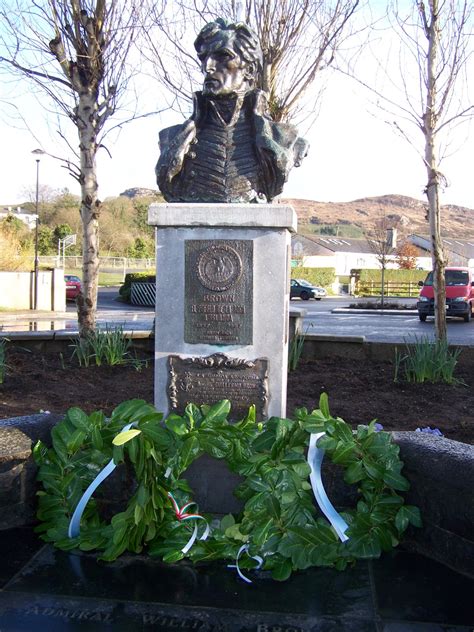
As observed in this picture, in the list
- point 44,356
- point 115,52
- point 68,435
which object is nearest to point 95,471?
point 68,435

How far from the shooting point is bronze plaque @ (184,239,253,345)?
4121 mm

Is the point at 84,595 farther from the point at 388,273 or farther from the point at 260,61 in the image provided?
the point at 388,273

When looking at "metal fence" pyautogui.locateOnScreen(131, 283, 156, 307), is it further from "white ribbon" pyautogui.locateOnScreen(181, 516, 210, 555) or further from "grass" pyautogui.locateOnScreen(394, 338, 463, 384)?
"white ribbon" pyautogui.locateOnScreen(181, 516, 210, 555)

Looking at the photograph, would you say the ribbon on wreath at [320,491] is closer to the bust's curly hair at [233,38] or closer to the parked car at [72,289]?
the bust's curly hair at [233,38]

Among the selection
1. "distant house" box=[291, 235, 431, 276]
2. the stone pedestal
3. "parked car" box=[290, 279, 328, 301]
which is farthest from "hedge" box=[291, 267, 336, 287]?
the stone pedestal

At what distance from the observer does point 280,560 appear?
10.9 feet

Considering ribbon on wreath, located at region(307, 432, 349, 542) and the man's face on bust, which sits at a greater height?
the man's face on bust

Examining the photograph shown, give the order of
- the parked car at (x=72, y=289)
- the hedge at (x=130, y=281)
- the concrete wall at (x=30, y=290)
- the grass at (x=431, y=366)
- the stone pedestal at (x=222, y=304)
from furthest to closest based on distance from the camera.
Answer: the parked car at (x=72, y=289) < the hedge at (x=130, y=281) < the concrete wall at (x=30, y=290) < the grass at (x=431, y=366) < the stone pedestal at (x=222, y=304)

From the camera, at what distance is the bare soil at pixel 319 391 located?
582 centimetres

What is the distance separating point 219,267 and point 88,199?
215 inches

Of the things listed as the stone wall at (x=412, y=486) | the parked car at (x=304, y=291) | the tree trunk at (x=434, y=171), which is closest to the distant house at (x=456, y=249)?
the parked car at (x=304, y=291)

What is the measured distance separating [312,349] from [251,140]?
4813mm

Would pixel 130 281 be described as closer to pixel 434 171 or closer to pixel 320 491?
pixel 434 171

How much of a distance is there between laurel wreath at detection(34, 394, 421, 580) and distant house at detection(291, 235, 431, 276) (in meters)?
66.3
